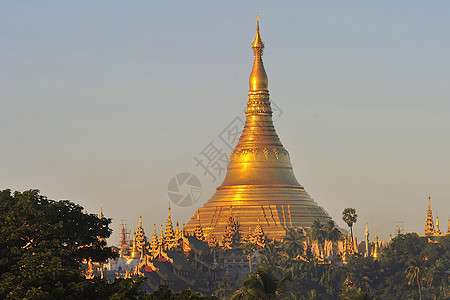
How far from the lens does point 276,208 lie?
134375 millimetres

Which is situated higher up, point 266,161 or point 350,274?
point 266,161

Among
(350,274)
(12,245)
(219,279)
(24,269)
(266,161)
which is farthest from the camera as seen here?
(266,161)

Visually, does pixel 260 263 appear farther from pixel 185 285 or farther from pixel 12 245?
pixel 12 245

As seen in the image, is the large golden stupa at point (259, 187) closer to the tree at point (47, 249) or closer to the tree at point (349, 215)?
the tree at point (349, 215)

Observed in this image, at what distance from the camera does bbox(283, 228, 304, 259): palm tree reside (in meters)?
126

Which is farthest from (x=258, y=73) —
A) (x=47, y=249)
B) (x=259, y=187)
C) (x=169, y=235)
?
(x=47, y=249)

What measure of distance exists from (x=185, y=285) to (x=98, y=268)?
9.18 m

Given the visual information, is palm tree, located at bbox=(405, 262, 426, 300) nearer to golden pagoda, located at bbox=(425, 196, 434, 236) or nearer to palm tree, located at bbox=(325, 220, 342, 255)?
palm tree, located at bbox=(325, 220, 342, 255)

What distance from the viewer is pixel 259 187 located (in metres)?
137

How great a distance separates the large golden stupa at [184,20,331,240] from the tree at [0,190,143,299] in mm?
81394

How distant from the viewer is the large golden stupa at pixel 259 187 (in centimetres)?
13412

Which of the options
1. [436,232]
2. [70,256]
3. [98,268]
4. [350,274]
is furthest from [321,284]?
[70,256]

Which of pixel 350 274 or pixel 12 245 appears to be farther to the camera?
pixel 350 274

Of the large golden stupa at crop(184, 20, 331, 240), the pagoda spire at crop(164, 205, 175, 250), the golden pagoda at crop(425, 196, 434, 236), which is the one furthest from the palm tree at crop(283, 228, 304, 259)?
the golden pagoda at crop(425, 196, 434, 236)
